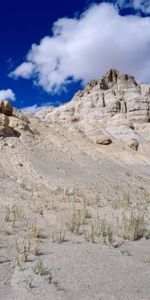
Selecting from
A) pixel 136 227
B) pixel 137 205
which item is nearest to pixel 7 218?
pixel 136 227

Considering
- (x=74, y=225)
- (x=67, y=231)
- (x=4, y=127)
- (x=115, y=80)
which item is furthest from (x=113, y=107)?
(x=67, y=231)

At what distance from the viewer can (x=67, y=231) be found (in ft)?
28.6

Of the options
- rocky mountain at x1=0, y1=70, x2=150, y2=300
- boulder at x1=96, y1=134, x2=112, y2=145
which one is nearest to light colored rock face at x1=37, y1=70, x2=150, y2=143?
rocky mountain at x1=0, y1=70, x2=150, y2=300

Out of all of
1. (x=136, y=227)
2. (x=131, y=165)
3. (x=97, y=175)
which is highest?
(x=131, y=165)

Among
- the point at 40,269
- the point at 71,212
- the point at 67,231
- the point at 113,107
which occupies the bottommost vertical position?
the point at 40,269

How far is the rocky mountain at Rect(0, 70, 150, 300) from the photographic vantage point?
5852mm

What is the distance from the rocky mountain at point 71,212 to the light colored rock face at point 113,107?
202 cm

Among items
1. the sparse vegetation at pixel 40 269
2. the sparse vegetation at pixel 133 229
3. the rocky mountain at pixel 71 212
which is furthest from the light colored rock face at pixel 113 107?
the sparse vegetation at pixel 40 269

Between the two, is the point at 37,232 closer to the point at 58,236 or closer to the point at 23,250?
the point at 58,236

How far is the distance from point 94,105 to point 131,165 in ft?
54.2

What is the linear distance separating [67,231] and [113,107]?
3302 centimetres

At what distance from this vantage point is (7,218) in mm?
9203

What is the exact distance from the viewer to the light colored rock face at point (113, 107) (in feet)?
115

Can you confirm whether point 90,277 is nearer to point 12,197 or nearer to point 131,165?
point 12,197
